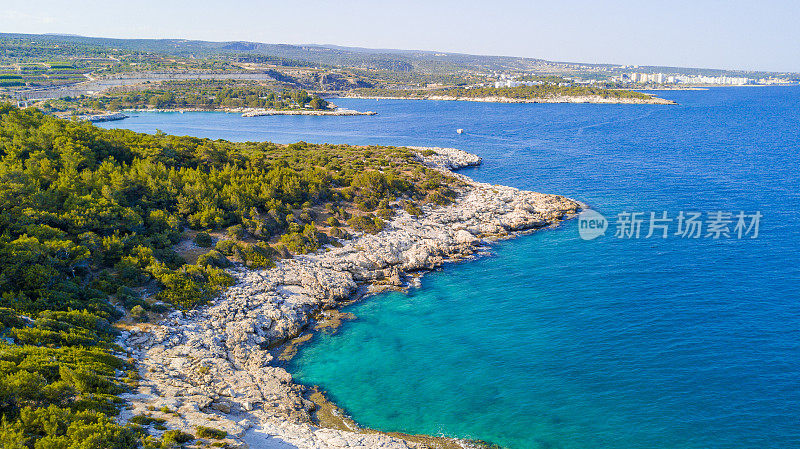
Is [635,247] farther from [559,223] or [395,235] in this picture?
[395,235]

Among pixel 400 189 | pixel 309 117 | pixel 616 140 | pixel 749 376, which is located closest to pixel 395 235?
pixel 400 189

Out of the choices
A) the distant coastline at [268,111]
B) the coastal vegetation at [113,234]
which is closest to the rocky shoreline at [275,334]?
the coastal vegetation at [113,234]

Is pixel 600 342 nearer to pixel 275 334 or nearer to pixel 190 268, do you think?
pixel 275 334

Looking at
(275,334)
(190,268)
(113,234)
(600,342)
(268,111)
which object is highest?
(268,111)

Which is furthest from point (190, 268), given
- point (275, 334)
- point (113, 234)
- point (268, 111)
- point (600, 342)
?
point (268, 111)

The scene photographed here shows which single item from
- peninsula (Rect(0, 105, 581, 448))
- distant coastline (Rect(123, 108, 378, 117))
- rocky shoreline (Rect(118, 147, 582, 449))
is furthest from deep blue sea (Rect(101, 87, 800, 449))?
distant coastline (Rect(123, 108, 378, 117))

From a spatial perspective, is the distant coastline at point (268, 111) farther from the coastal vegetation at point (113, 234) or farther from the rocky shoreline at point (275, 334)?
the rocky shoreline at point (275, 334)
